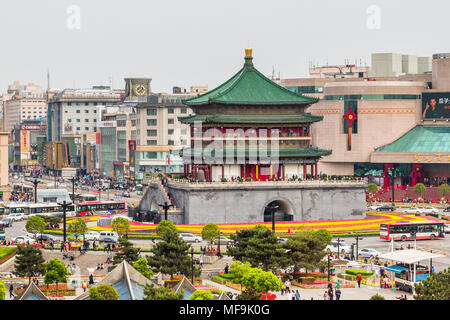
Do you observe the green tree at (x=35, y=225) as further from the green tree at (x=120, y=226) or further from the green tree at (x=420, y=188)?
the green tree at (x=420, y=188)

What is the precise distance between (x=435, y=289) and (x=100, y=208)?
3272 inches

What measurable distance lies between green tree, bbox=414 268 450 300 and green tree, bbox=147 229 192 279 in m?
20.1

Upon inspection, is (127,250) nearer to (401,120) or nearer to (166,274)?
(166,274)

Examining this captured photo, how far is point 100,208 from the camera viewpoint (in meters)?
138

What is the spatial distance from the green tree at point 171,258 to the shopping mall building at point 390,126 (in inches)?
3427

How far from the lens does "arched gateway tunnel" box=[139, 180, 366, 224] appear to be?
11425cm

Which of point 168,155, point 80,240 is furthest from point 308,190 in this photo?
point 168,155

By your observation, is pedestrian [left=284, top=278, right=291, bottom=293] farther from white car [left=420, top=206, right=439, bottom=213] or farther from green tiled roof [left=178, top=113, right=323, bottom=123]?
white car [left=420, top=206, right=439, bottom=213]

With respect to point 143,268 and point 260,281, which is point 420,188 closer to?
point 143,268

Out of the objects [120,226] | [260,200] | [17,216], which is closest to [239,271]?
[120,226]

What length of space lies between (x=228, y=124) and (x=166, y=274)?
45.2 m

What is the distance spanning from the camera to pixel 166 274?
251 ft

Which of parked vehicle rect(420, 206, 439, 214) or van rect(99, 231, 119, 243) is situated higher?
parked vehicle rect(420, 206, 439, 214)

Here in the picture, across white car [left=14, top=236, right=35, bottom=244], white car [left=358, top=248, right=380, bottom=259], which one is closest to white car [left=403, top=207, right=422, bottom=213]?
white car [left=358, top=248, right=380, bottom=259]
